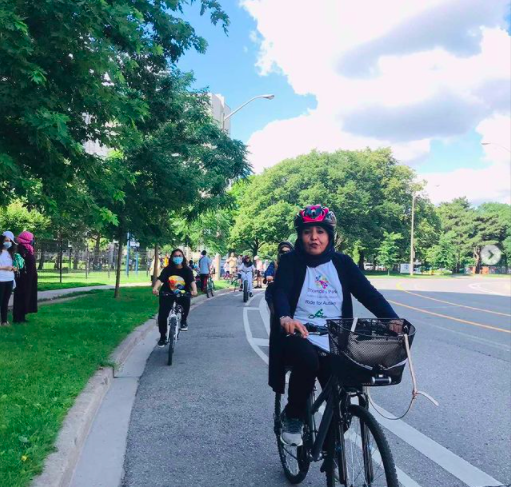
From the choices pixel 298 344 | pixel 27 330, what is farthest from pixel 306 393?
pixel 27 330

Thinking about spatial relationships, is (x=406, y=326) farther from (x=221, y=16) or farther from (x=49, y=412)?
(x=221, y=16)

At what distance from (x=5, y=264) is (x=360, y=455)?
8444 millimetres

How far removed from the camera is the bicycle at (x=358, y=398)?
2.55 m

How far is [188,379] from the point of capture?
6.73m

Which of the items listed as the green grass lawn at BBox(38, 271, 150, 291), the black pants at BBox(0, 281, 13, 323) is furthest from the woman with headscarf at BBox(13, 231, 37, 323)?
the green grass lawn at BBox(38, 271, 150, 291)

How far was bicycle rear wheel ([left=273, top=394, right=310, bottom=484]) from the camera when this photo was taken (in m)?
A: 3.44

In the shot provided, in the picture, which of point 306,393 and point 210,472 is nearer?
point 306,393

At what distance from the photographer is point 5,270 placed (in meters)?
9.38

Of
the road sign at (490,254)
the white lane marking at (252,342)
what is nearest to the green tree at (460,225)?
the road sign at (490,254)

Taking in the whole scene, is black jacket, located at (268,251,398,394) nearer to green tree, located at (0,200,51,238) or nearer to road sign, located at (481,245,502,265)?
green tree, located at (0,200,51,238)

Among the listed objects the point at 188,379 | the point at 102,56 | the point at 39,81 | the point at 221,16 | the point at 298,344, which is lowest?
the point at 188,379

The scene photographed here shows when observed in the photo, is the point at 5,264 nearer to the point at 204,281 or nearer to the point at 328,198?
the point at 204,281

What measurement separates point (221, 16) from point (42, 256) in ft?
70.6

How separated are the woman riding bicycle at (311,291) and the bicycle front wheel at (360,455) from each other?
1.48 feet
